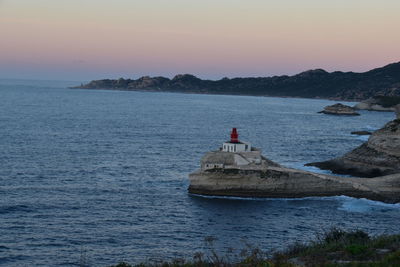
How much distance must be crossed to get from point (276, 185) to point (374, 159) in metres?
17.9

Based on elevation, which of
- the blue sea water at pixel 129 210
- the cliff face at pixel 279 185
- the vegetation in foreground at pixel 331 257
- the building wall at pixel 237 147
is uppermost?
the vegetation in foreground at pixel 331 257

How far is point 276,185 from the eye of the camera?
1930 inches

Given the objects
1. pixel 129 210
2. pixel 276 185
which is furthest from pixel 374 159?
pixel 129 210

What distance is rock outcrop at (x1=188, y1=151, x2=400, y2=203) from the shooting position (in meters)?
49.0

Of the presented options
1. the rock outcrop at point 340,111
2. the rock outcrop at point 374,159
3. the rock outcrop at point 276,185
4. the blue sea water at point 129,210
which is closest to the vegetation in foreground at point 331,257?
the blue sea water at point 129,210

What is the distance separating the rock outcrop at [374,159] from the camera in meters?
59.2

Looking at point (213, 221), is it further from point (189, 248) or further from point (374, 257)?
point (374, 257)

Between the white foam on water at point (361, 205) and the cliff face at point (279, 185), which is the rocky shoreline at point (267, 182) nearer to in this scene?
the cliff face at point (279, 185)

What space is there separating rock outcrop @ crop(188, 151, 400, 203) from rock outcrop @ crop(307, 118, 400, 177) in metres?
9.18

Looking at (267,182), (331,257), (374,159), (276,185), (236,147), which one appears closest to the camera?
(331,257)

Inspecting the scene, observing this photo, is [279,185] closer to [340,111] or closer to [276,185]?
[276,185]

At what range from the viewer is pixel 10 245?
107 feet

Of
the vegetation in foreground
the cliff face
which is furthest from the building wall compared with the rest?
the vegetation in foreground

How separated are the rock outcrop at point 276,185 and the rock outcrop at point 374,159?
918 cm
